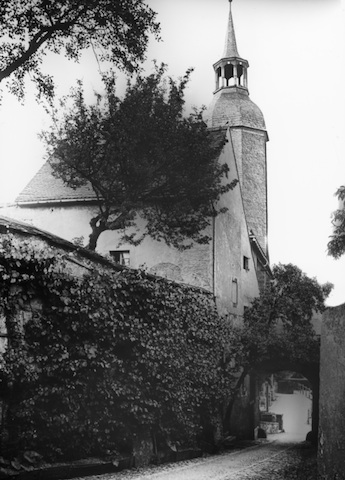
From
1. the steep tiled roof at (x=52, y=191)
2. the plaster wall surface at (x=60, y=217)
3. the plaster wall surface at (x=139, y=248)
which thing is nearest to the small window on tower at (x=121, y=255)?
the plaster wall surface at (x=139, y=248)

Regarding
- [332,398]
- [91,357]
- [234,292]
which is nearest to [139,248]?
[234,292]

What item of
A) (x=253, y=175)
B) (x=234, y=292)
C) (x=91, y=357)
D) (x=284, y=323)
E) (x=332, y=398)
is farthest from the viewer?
(x=253, y=175)

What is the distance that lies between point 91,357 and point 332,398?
4352 mm

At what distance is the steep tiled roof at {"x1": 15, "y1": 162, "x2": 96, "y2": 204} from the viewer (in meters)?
18.8

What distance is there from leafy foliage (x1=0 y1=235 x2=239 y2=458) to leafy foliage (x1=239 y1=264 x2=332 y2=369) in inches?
204

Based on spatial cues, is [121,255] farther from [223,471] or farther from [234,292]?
[223,471]

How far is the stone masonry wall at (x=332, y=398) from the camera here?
16.5 ft

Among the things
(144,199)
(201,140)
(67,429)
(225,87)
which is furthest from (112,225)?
(225,87)

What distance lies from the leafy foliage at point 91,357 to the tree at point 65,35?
434 cm

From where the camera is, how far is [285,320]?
2097 centimetres

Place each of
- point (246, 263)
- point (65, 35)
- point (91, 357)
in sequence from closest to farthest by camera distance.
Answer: point (91, 357) → point (65, 35) → point (246, 263)

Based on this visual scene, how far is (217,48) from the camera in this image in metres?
10.1

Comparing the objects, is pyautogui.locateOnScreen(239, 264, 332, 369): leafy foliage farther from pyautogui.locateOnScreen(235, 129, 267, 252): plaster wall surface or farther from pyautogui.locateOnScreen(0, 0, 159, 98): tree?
pyautogui.locateOnScreen(0, 0, 159, 98): tree

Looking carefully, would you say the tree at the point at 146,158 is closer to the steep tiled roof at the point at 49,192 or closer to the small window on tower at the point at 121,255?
the small window on tower at the point at 121,255
